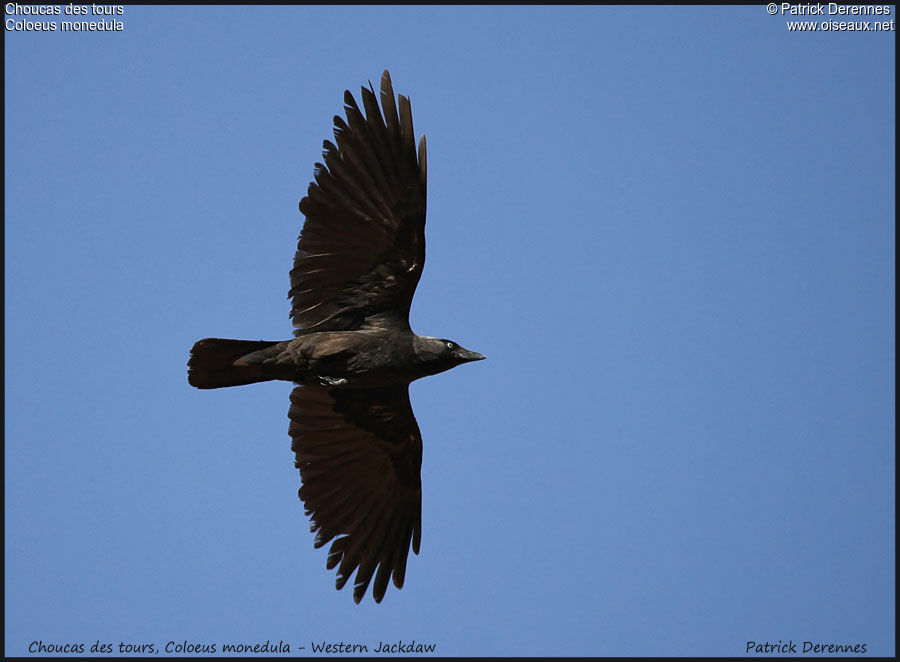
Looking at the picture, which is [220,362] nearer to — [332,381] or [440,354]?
[332,381]

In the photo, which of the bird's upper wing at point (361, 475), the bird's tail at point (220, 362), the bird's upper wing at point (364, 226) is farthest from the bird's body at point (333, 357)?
the bird's upper wing at point (361, 475)

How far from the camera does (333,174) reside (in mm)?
9930

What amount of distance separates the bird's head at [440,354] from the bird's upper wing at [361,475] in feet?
2.24

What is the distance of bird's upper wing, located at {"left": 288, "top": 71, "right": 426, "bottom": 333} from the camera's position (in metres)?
9.84

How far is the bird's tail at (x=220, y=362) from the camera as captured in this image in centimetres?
998

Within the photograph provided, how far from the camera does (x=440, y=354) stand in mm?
10266

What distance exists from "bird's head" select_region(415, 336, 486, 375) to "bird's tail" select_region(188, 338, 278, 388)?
48.7 inches

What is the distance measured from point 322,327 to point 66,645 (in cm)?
379

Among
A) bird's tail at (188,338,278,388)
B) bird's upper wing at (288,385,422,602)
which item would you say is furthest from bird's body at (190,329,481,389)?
bird's upper wing at (288,385,422,602)

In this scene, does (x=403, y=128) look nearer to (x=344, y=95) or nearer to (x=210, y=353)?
(x=344, y=95)

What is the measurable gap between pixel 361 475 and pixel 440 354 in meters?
1.59

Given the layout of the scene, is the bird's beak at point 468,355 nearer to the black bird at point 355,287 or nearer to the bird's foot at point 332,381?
the black bird at point 355,287

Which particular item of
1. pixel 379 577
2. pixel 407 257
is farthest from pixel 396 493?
pixel 407 257

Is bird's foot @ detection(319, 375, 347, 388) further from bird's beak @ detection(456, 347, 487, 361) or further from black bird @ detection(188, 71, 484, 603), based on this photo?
bird's beak @ detection(456, 347, 487, 361)
